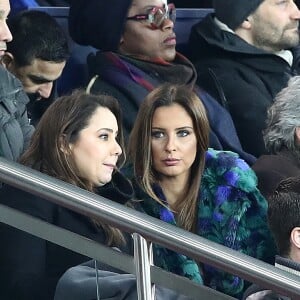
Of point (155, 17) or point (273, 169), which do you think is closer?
point (273, 169)

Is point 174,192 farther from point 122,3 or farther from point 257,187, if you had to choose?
point 122,3

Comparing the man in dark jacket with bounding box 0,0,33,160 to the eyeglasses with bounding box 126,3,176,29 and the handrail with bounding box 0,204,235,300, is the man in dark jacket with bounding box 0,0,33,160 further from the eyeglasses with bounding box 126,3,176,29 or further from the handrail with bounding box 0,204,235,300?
the handrail with bounding box 0,204,235,300

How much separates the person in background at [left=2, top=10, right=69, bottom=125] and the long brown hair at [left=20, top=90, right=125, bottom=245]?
0.77 metres

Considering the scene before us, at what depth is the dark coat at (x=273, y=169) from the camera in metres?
6.66

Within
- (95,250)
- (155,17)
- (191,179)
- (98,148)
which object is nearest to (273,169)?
(191,179)

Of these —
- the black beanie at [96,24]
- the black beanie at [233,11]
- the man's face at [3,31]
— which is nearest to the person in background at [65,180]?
the man's face at [3,31]

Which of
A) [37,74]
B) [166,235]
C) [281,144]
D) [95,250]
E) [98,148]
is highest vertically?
[166,235]

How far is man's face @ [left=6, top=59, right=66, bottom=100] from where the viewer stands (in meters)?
7.01

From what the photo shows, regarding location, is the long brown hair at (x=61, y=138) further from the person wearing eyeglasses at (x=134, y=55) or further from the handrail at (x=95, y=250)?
the person wearing eyeglasses at (x=134, y=55)

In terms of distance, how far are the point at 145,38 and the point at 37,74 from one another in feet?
2.96

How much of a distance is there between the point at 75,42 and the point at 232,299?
298cm

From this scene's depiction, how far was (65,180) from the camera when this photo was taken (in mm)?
5922

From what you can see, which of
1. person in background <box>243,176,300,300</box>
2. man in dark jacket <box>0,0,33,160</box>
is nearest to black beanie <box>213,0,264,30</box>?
man in dark jacket <box>0,0,33,160</box>

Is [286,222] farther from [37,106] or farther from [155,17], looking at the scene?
[155,17]
